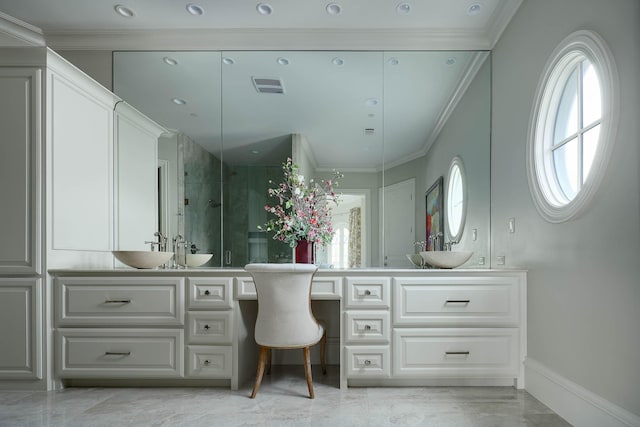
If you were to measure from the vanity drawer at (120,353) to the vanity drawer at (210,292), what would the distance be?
0.23 metres

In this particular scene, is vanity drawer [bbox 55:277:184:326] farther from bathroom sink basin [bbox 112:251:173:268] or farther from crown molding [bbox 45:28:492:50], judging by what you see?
crown molding [bbox 45:28:492:50]

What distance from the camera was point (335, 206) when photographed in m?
3.10

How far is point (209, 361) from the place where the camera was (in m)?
2.53

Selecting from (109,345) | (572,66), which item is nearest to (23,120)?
(109,345)

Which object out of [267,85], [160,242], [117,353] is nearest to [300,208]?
[267,85]

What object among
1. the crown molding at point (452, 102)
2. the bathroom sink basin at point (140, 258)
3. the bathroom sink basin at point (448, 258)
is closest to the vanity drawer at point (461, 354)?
the bathroom sink basin at point (448, 258)

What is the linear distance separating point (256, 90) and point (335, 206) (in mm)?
1152

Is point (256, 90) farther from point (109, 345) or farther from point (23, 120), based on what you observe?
point (109, 345)

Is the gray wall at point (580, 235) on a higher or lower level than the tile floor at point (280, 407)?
higher

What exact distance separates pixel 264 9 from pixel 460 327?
2.61 metres

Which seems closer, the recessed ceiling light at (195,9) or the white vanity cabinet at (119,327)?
the white vanity cabinet at (119,327)

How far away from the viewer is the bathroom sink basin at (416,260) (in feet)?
10.0

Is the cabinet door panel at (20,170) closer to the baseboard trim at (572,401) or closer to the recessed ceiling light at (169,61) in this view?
the recessed ceiling light at (169,61)

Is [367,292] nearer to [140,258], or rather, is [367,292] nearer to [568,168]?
[568,168]
